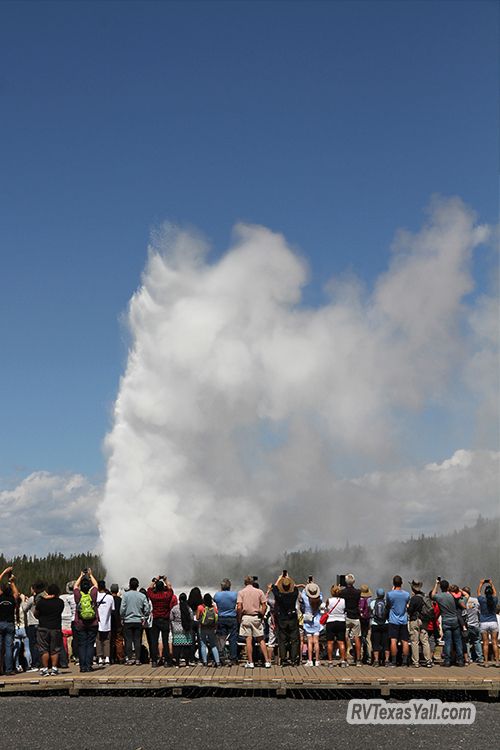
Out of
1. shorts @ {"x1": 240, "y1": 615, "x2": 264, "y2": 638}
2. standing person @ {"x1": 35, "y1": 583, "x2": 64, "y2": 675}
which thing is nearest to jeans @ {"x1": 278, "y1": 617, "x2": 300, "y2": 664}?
shorts @ {"x1": 240, "y1": 615, "x2": 264, "y2": 638}

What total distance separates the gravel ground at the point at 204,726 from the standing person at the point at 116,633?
2.65m

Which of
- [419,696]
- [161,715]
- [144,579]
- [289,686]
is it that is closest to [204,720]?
[161,715]

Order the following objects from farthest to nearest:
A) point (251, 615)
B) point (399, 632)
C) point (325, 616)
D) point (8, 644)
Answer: point (325, 616), point (399, 632), point (251, 615), point (8, 644)

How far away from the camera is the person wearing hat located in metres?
20.0

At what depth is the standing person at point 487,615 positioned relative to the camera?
20.3m

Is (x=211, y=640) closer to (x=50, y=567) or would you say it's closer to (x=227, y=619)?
(x=227, y=619)

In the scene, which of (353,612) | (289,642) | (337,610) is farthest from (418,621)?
(289,642)

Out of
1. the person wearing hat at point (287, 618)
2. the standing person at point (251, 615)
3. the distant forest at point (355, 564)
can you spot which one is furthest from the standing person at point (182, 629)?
the distant forest at point (355, 564)

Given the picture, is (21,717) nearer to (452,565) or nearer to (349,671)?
(349,671)

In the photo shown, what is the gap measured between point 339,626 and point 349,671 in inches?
53.8

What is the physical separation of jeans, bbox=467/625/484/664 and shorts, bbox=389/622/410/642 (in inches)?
81.3

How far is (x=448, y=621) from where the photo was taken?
19969mm

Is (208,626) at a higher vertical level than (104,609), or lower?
lower

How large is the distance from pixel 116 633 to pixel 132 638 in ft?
1.80
